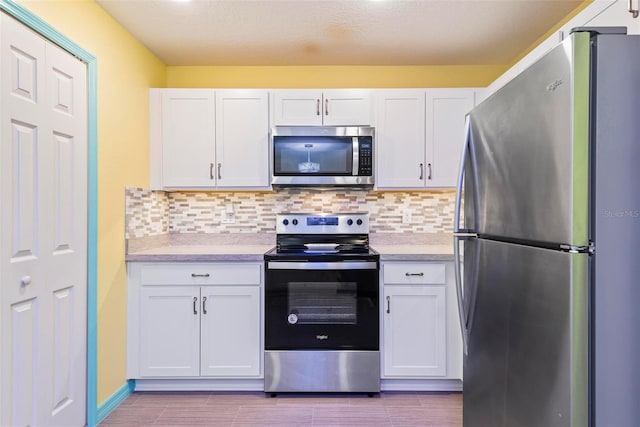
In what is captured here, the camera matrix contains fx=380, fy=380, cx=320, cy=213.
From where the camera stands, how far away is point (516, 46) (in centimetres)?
270

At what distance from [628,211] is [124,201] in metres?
2.49

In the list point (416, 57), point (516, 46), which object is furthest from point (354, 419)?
point (516, 46)

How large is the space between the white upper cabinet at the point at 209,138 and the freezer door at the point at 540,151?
1729mm

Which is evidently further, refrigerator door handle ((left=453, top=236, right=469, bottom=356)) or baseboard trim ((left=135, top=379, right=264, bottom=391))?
baseboard trim ((left=135, top=379, right=264, bottom=391))

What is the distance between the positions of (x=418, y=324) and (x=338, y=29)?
196 centimetres

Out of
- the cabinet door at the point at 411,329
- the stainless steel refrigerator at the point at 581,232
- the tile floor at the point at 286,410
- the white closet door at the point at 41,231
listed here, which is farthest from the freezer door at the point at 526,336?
the white closet door at the point at 41,231

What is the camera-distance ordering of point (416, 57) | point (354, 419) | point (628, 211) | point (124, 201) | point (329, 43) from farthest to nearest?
point (416, 57) → point (329, 43) → point (124, 201) → point (354, 419) → point (628, 211)

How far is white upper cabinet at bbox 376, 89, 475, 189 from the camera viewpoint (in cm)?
275

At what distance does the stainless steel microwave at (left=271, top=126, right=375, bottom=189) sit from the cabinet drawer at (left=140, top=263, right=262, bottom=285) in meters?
0.73

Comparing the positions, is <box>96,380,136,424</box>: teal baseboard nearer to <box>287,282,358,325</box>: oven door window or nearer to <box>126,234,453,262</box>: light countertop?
<box>126,234,453,262</box>: light countertop

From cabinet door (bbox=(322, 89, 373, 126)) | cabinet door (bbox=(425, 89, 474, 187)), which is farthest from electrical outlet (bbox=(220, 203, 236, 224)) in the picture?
cabinet door (bbox=(425, 89, 474, 187))

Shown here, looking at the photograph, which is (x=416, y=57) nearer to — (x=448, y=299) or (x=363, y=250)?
(x=363, y=250)

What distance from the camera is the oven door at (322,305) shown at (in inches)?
95.8

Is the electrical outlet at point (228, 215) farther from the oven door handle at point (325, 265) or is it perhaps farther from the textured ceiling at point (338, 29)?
the textured ceiling at point (338, 29)
